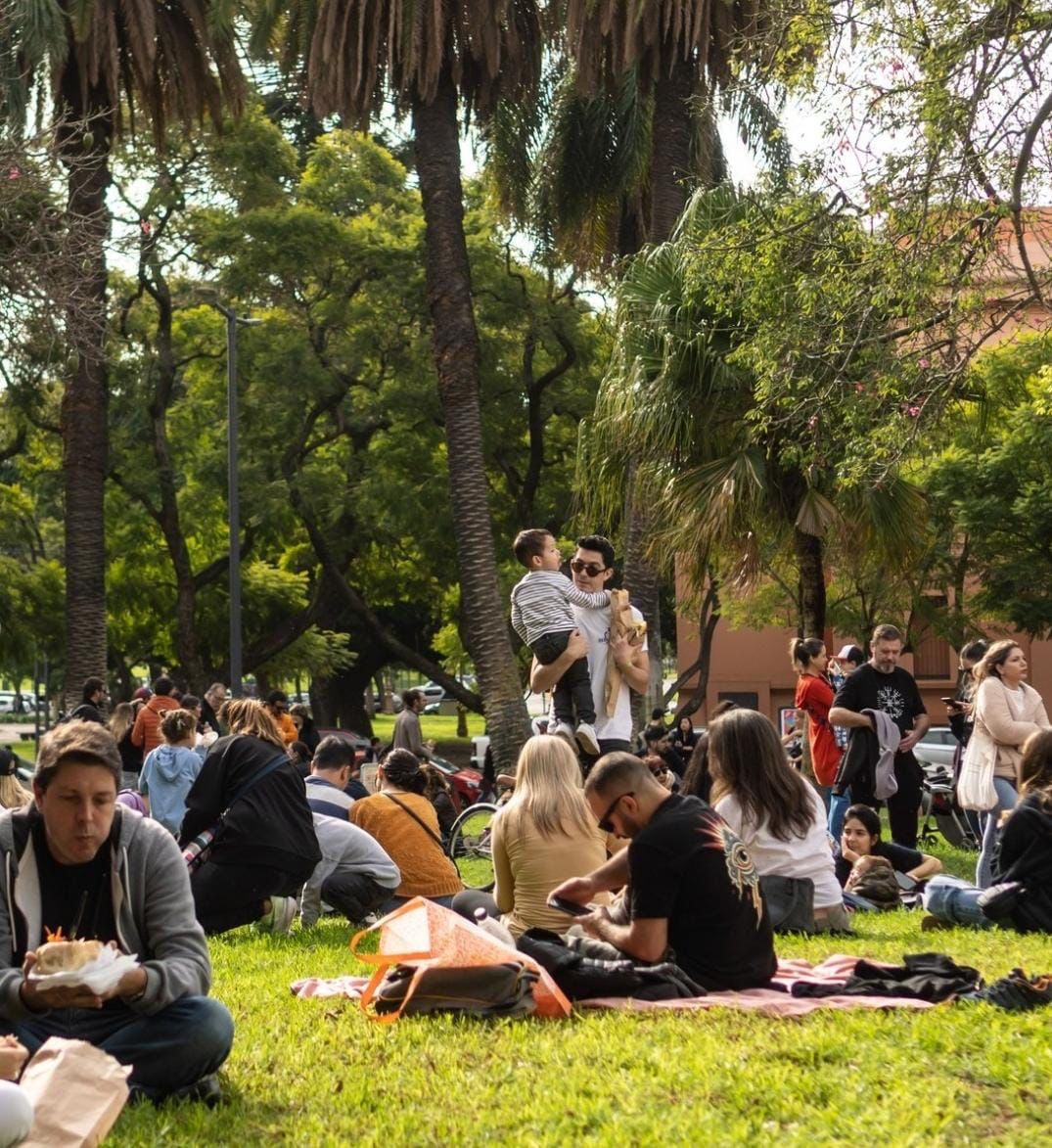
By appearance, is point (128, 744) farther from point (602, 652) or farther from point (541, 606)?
point (541, 606)

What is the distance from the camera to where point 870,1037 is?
6344 mm

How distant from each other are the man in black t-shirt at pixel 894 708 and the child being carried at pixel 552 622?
3.53 meters

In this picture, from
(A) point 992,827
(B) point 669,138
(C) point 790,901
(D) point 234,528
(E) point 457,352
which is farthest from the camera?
(D) point 234,528

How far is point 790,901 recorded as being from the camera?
9.64m

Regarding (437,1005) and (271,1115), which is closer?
(271,1115)

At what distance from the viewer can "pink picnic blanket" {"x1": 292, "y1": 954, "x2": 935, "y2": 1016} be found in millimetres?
6910

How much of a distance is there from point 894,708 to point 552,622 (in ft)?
14.3

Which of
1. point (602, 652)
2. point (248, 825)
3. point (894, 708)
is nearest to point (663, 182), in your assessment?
point (894, 708)

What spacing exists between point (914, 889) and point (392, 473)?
21582 millimetres

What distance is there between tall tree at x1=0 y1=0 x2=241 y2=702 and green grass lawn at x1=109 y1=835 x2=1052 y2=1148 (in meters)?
13.6

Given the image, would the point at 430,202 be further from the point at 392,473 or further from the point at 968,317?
the point at 392,473

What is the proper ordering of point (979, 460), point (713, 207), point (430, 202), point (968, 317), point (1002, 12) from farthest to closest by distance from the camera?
point (979, 460), point (430, 202), point (713, 207), point (968, 317), point (1002, 12)

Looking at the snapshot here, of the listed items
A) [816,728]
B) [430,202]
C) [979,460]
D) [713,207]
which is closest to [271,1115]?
[816,728]

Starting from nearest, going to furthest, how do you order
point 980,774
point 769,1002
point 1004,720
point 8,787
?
1. point 769,1002
2. point 8,787
3. point 1004,720
4. point 980,774
